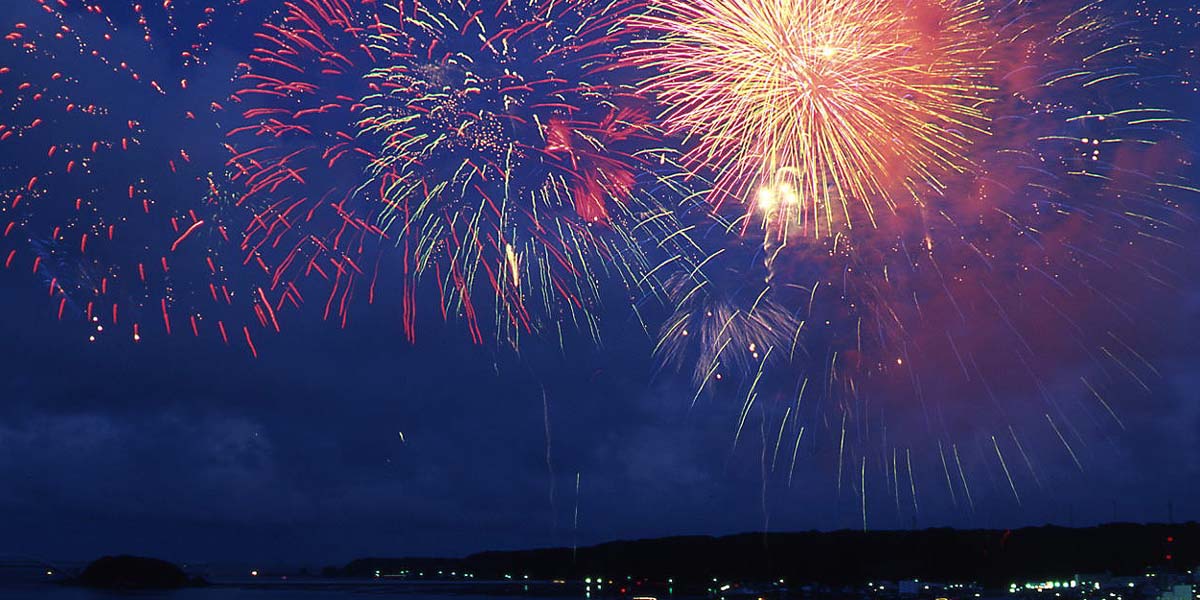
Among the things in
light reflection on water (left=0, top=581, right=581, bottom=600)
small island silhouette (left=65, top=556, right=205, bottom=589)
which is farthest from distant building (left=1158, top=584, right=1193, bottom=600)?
small island silhouette (left=65, top=556, right=205, bottom=589)

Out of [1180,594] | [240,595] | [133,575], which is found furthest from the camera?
[133,575]

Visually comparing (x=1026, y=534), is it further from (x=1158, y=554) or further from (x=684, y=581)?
(x=684, y=581)

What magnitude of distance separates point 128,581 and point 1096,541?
547 ft

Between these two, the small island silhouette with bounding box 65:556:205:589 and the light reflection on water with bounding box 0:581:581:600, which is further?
the small island silhouette with bounding box 65:556:205:589

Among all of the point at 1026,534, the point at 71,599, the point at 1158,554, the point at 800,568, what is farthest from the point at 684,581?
the point at 71,599

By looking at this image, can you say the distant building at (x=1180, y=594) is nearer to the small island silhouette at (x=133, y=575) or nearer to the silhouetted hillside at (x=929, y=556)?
the silhouetted hillside at (x=929, y=556)

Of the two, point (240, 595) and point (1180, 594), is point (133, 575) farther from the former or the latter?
point (1180, 594)

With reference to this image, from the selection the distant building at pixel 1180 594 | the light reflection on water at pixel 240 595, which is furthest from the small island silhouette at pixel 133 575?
the distant building at pixel 1180 594

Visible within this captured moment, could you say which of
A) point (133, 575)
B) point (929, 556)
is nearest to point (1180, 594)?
point (929, 556)

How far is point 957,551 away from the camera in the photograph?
14438 cm

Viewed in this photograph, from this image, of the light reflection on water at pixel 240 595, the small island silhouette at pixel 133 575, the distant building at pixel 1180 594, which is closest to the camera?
the distant building at pixel 1180 594

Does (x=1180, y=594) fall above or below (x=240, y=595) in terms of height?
above

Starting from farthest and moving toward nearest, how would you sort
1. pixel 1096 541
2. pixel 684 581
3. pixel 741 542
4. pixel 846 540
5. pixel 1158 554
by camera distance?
1. pixel 741 542
2. pixel 846 540
3. pixel 684 581
4. pixel 1096 541
5. pixel 1158 554

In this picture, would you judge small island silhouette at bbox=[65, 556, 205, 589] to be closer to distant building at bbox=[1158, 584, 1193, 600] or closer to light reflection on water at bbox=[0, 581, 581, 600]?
light reflection on water at bbox=[0, 581, 581, 600]
